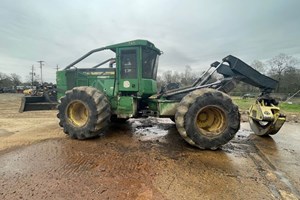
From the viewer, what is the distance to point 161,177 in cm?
320

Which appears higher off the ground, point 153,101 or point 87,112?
point 153,101

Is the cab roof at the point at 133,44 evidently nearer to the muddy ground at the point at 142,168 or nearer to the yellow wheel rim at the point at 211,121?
the yellow wheel rim at the point at 211,121

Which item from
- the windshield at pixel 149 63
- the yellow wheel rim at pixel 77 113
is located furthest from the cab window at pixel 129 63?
the yellow wheel rim at pixel 77 113

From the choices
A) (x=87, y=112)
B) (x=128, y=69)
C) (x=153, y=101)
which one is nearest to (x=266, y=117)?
(x=153, y=101)

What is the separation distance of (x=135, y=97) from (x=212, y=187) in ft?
10.3

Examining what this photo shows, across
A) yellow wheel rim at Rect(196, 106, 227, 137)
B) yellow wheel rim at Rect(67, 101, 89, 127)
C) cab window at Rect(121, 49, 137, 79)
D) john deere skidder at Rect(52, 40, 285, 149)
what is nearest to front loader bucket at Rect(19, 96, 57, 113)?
john deere skidder at Rect(52, 40, 285, 149)

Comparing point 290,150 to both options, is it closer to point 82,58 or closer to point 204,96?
point 204,96

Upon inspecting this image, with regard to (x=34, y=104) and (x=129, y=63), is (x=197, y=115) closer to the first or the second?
(x=129, y=63)

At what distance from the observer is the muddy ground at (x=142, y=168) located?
9.09ft

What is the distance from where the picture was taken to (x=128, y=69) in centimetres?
550

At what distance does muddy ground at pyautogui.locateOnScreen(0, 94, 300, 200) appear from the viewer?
277 cm

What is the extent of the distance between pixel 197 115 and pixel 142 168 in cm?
180

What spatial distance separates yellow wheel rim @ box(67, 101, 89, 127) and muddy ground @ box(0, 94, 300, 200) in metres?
0.54

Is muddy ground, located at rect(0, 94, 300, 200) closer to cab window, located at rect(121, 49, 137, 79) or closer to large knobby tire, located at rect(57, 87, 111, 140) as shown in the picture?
large knobby tire, located at rect(57, 87, 111, 140)
